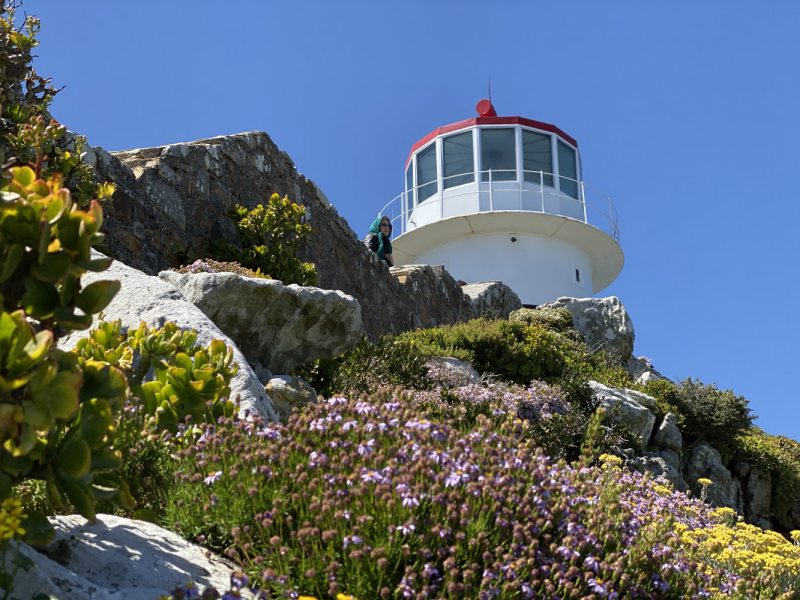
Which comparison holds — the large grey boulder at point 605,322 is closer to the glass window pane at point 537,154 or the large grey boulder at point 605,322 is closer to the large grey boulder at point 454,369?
the large grey boulder at point 454,369

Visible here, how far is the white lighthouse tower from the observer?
19.7m

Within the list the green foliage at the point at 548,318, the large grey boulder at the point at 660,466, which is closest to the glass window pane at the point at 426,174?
the green foliage at the point at 548,318

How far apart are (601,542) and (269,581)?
1360mm

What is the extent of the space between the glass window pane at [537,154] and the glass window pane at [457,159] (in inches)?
57.2

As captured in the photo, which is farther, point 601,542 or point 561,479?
point 561,479

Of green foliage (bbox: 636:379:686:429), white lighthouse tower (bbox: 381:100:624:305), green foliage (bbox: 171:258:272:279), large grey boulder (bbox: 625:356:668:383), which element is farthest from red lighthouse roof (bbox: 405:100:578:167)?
green foliage (bbox: 171:258:272:279)

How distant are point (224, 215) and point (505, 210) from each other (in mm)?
12005

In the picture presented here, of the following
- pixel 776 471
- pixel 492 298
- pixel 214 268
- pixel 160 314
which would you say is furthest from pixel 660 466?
pixel 492 298

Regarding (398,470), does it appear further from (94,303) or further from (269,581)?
(94,303)

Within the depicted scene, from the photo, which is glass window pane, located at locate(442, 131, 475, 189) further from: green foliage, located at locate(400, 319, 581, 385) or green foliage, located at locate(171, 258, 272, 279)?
green foliage, located at locate(171, 258, 272, 279)

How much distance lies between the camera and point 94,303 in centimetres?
221

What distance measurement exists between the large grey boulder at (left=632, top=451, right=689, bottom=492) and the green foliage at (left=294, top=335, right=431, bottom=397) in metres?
2.54

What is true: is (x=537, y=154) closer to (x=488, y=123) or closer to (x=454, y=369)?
(x=488, y=123)

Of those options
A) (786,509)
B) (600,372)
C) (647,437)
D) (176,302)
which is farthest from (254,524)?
(786,509)
